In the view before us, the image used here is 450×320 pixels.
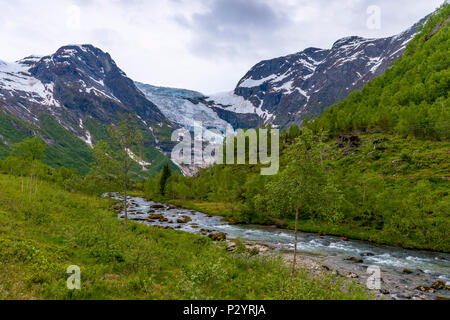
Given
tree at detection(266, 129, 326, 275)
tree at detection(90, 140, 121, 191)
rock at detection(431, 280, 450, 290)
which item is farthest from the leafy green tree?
tree at detection(90, 140, 121, 191)

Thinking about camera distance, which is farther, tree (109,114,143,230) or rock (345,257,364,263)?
rock (345,257,364,263)

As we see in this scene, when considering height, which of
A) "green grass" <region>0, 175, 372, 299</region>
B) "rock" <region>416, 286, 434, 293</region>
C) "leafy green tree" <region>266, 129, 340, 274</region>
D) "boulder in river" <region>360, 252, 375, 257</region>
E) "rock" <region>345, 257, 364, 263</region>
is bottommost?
"boulder in river" <region>360, 252, 375, 257</region>

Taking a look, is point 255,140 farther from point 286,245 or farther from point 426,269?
point 426,269

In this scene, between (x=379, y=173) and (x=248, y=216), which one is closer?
(x=248, y=216)

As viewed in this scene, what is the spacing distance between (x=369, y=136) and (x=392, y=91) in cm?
4664

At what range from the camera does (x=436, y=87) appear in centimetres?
10188

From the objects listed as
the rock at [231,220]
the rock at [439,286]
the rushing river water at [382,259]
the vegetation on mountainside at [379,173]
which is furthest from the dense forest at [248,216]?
the rock at [439,286]

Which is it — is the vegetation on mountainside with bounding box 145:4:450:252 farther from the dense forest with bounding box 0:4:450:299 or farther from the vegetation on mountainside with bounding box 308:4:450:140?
the vegetation on mountainside with bounding box 308:4:450:140

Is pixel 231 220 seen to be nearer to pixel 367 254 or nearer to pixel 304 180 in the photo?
pixel 367 254

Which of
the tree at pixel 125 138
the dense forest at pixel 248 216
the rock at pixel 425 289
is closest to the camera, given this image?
the dense forest at pixel 248 216

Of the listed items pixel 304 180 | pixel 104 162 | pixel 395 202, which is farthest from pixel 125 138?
pixel 395 202

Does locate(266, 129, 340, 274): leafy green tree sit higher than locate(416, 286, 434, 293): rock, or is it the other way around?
locate(266, 129, 340, 274): leafy green tree

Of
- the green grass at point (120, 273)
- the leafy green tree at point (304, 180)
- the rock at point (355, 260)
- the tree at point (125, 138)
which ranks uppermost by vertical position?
the tree at point (125, 138)

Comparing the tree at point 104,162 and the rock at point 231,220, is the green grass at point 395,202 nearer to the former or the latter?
the rock at point 231,220
